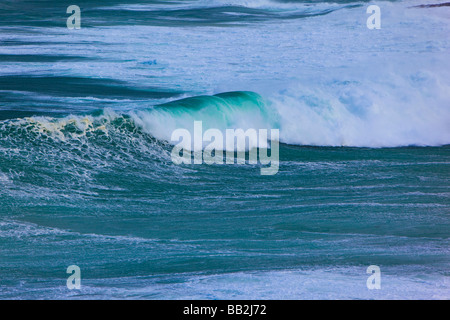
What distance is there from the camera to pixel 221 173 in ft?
26.8

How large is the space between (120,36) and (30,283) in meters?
13.2

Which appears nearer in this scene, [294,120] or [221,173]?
[221,173]

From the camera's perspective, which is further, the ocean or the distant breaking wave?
the distant breaking wave

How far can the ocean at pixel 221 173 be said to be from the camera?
5191mm

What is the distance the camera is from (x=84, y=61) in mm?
14391

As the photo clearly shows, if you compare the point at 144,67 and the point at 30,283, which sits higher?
the point at 144,67

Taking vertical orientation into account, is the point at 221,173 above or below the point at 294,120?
below

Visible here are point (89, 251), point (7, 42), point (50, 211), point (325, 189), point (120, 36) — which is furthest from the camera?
point (120, 36)

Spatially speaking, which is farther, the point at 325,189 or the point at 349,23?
the point at 349,23

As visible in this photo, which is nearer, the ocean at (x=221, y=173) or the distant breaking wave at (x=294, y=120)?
the ocean at (x=221, y=173)

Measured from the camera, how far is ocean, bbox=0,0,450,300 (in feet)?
17.0
